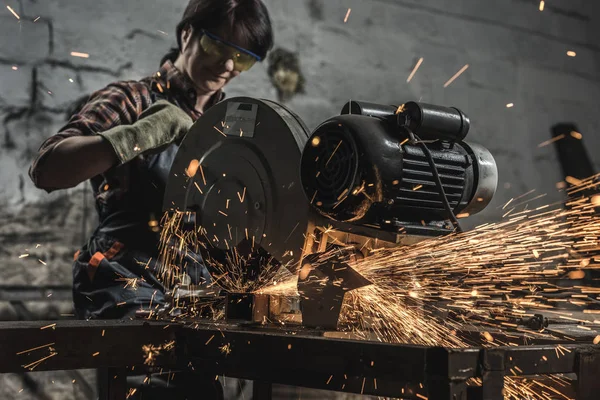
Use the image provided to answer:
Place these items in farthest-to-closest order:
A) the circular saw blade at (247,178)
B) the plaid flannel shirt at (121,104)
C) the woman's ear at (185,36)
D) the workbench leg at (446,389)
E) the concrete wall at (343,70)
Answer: the concrete wall at (343,70) → the woman's ear at (185,36) → the plaid flannel shirt at (121,104) → the circular saw blade at (247,178) → the workbench leg at (446,389)

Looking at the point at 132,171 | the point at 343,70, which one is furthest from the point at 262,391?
the point at 343,70

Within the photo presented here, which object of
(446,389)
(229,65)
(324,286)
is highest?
(229,65)

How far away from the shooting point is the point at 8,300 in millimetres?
2738

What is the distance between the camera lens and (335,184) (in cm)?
143

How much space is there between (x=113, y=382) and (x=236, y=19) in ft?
4.35

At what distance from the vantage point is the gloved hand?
1791 mm

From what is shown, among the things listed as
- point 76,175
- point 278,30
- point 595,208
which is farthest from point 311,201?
point 595,208

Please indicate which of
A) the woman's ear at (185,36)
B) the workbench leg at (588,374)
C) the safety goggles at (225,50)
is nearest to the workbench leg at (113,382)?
the workbench leg at (588,374)

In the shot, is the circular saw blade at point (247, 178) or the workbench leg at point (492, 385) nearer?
the workbench leg at point (492, 385)

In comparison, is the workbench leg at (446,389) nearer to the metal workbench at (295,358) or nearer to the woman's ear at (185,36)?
the metal workbench at (295,358)

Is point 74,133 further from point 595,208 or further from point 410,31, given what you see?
point 595,208

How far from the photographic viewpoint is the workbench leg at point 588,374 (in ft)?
4.20

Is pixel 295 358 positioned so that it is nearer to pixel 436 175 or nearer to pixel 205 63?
pixel 436 175

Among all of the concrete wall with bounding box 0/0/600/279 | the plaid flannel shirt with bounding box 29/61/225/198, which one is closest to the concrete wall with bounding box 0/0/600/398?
the concrete wall with bounding box 0/0/600/279
